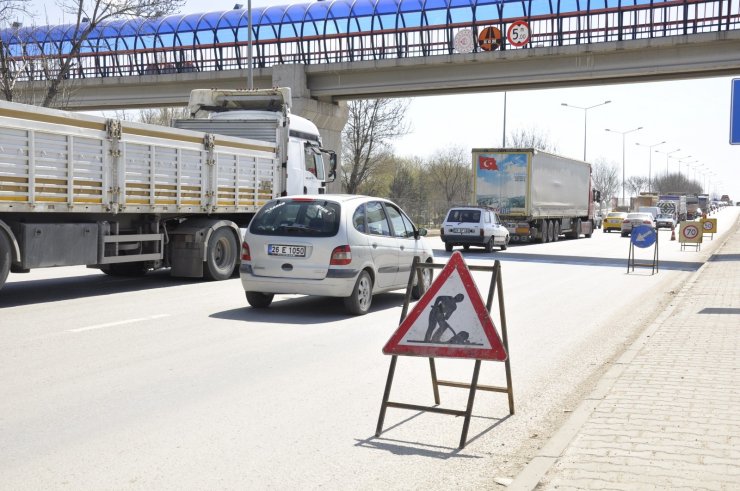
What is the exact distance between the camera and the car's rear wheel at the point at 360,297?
11.3 metres

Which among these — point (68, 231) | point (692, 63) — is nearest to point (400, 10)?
point (692, 63)

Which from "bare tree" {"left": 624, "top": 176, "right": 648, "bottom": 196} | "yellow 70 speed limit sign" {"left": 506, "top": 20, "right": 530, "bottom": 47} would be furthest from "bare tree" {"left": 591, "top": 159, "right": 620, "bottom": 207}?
"yellow 70 speed limit sign" {"left": 506, "top": 20, "right": 530, "bottom": 47}

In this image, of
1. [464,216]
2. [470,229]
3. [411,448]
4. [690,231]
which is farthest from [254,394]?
[690,231]

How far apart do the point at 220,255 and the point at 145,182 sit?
103 inches

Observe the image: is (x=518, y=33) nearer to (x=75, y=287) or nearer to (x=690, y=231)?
(x=690, y=231)

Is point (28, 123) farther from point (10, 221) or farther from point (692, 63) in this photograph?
point (692, 63)

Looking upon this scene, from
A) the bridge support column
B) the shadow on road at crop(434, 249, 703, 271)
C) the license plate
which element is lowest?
the shadow on road at crop(434, 249, 703, 271)

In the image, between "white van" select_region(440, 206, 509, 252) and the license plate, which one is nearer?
the license plate

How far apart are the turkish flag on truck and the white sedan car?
2405cm

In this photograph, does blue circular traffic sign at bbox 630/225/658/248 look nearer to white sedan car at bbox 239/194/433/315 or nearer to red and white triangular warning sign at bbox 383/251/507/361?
white sedan car at bbox 239/194/433/315

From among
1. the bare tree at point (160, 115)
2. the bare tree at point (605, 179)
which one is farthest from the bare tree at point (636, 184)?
the bare tree at point (160, 115)

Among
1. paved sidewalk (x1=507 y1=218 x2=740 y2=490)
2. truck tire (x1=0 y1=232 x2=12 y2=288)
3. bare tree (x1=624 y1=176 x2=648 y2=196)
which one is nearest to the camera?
paved sidewalk (x1=507 y1=218 x2=740 y2=490)

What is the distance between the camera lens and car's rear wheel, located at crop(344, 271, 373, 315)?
11312 mm

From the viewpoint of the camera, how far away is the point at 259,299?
1191 cm
